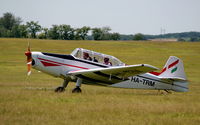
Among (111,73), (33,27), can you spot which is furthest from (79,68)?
(33,27)

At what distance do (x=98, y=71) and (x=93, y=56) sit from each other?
37.7 inches

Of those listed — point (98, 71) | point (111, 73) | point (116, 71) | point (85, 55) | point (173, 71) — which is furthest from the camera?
point (173, 71)

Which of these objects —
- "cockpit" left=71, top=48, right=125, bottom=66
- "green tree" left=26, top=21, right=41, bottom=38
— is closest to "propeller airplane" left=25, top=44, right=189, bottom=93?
"cockpit" left=71, top=48, right=125, bottom=66

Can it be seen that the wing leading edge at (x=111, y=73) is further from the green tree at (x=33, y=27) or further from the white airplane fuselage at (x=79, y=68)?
the green tree at (x=33, y=27)

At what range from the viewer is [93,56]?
16.6 meters

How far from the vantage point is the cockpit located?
16484 millimetres

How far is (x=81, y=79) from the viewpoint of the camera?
637 inches

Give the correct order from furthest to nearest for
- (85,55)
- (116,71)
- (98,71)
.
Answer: (85,55) < (116,71) < (98,71)

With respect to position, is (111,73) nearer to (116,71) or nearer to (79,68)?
(116,71)

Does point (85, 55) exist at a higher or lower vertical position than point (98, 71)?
higher

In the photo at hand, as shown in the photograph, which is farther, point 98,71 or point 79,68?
point 79,68

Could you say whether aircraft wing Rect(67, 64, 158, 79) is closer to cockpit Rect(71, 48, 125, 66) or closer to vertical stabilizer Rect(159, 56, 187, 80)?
cockpit Rect(71, 48, 125, 66)

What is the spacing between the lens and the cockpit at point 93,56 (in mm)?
16484

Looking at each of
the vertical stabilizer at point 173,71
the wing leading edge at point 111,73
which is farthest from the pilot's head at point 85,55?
the vertical stabilizer at point 173,71
